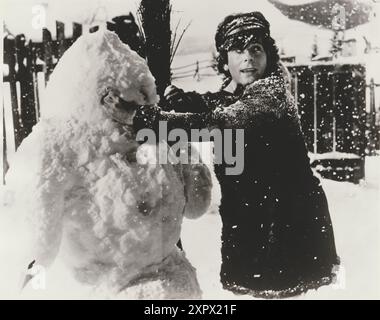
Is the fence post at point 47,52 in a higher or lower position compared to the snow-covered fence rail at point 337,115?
higher

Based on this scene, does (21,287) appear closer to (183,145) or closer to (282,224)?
(183,145)

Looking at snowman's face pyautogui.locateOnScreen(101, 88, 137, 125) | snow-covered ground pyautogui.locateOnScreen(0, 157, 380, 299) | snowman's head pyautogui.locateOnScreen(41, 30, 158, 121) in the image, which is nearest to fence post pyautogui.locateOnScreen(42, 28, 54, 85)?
snowman's head pyautogui.locateOnScreen(41, 30, 158, 121)

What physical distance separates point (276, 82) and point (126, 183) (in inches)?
21.4

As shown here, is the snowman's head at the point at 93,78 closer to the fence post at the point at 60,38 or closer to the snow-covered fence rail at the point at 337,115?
the fence post at the point at 60,38

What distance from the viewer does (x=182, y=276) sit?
1402 millimetres

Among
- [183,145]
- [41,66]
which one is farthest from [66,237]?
[41,66]

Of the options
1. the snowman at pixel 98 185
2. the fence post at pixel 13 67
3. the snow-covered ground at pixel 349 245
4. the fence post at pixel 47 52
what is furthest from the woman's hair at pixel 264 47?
the fence post at pixel 13 67

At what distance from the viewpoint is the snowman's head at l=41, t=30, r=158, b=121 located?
4.34 ft

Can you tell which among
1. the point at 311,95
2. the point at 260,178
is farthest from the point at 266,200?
the point at 311,95

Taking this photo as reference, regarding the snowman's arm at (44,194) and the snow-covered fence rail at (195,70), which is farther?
the snow-covered fence rail at (195,70)

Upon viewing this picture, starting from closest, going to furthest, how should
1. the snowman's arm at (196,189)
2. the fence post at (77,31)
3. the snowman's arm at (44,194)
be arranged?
the snowman's arm at (44,194) → the snowman's arm at (196,189) → the fence post at (77,31)

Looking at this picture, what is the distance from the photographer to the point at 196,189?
145 cm

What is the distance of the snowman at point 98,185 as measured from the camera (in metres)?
1.31

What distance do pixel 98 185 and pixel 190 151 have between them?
0.30 meters
